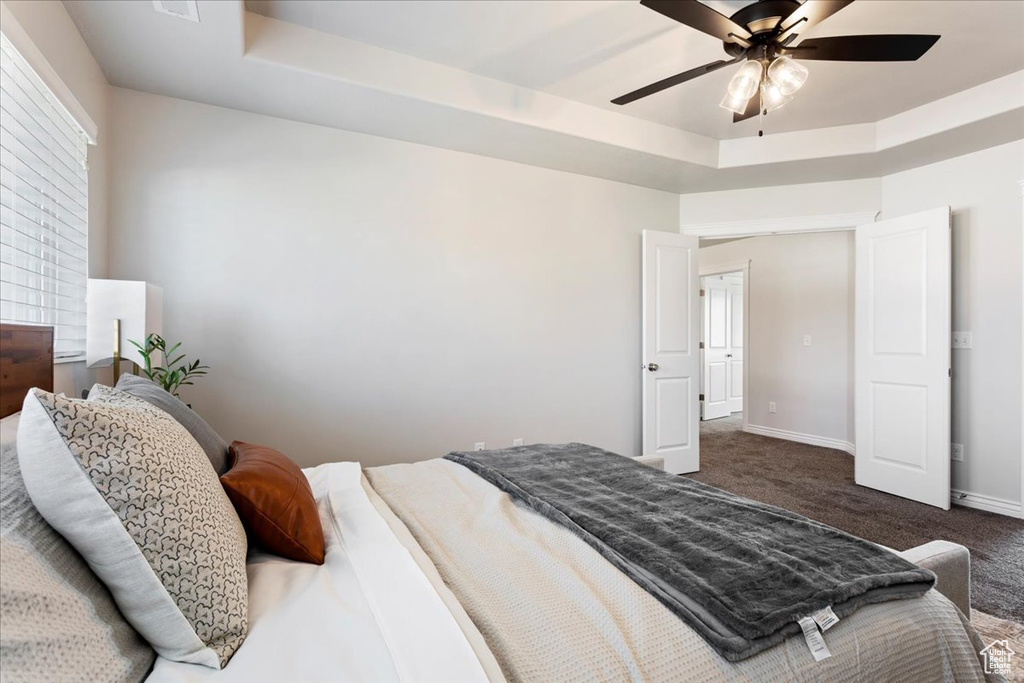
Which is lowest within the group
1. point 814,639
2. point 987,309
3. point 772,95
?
point 814,639

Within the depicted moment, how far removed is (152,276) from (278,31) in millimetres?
1455

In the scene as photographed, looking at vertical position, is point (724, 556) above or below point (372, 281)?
below

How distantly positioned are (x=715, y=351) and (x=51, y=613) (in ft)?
25.3

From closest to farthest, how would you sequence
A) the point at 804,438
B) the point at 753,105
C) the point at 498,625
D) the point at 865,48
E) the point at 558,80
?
1. the point at 498,625
2. the point at 865,48
3. the point at 753,105
4. the point at 558,80
5. the point at 804,438

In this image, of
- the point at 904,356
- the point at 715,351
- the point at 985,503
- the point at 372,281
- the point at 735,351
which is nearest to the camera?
the point at 372,281

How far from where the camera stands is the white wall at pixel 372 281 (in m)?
2.71

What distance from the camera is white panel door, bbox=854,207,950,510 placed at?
3395 millimetres

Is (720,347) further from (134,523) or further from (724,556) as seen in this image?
(134,523)

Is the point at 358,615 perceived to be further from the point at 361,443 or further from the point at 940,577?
the point at 361,443

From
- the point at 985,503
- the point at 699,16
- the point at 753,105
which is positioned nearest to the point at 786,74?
the point at 753,105

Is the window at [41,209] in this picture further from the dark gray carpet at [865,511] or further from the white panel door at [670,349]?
the dark gray carpet at [865,511]

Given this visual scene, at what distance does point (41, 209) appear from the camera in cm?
183

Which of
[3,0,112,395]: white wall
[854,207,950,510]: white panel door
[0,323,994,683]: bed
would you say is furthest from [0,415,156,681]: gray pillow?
[854,207,950,510]: white panel door

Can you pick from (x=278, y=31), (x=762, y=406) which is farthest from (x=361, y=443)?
(x=762, y=406)
